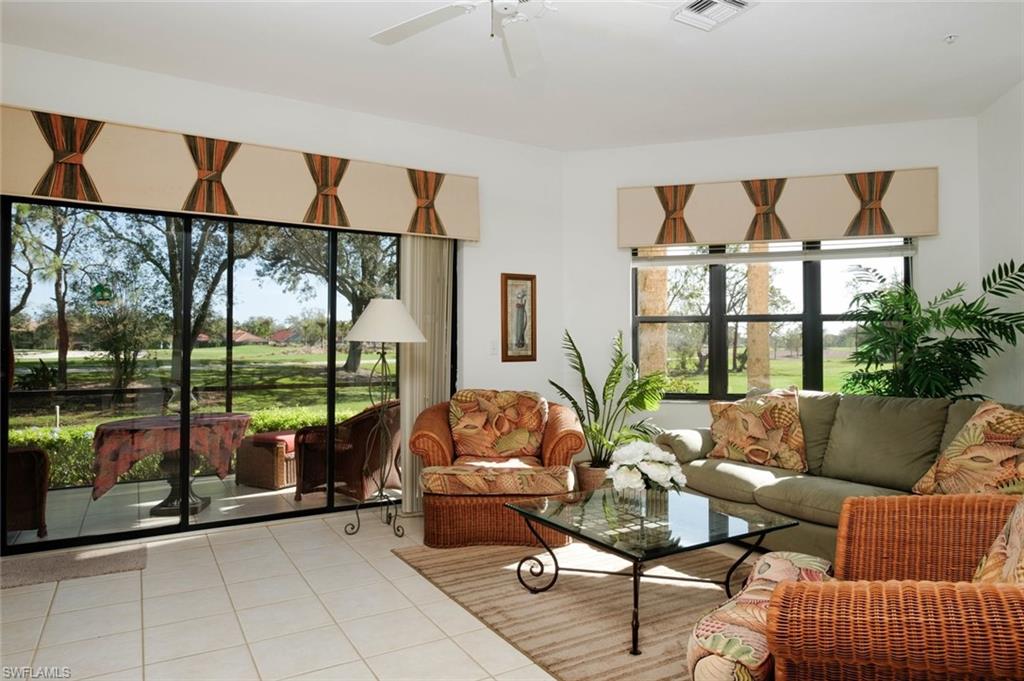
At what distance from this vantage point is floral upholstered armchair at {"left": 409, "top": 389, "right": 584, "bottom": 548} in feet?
12.6

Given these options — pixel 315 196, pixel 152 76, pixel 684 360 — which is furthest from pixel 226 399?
pixel 684 360

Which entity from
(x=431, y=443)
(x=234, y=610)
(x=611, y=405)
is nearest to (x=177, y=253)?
(x=431, y=443)

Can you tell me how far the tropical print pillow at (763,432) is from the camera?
13.1 feet

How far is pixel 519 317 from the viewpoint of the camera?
17.5 ft

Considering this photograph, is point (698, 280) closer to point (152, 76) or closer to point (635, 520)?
point (635, 520)

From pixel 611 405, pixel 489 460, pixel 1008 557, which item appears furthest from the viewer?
pixel 611 405

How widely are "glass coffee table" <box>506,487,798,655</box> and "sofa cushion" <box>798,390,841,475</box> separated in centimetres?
105

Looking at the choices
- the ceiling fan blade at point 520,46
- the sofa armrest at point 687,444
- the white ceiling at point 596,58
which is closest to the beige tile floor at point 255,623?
the sofa armrest at point 687,444

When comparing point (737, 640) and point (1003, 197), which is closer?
point (737, 640)

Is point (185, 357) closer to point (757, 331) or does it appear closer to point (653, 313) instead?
point (653, 313)

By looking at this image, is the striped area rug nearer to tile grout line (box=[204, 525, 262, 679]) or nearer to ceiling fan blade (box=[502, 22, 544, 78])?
tile grout line (box=[204, 525, 262, 679])

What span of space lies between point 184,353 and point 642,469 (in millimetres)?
2961

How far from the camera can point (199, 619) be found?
2871 mm

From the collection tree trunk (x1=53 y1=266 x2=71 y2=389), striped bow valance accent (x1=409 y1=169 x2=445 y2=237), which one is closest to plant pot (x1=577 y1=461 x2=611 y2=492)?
striped bow valance accent (x1=409 y1=169 x2=445 y2=237)
